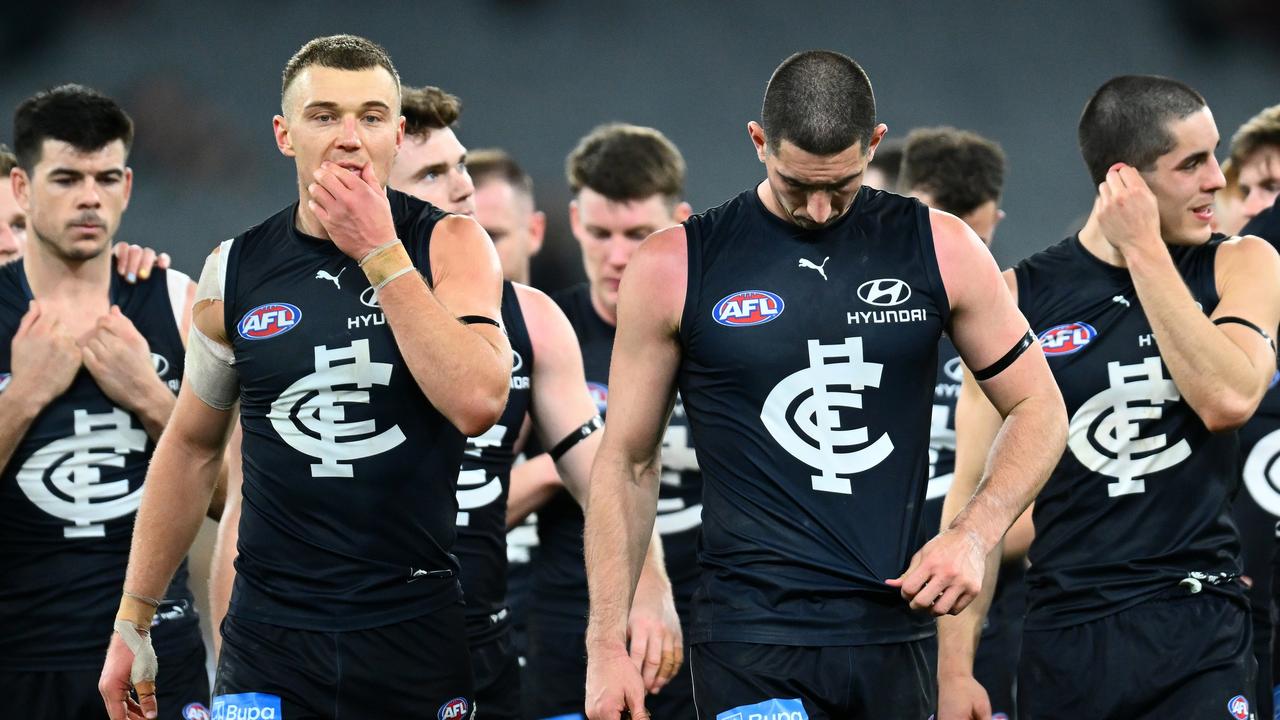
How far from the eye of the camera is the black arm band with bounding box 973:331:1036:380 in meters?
3.50

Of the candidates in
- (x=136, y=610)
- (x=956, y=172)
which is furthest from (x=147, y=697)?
(x=956, y=172)

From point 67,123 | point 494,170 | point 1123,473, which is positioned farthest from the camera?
point 494,170

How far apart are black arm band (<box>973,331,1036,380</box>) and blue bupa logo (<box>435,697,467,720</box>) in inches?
58.7

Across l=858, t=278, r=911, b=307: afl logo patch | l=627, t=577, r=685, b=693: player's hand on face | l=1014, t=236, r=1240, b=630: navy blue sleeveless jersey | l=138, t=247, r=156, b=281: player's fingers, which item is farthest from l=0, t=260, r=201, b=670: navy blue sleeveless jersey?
l=1014, t=236, r=1240, b=630: navy blue sleeveless jersey

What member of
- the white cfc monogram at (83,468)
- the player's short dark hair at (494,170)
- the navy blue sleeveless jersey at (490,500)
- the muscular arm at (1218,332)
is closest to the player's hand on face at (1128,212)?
the muscular arm at (1218,332)

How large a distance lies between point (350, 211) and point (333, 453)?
59 cm

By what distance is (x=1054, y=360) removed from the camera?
14.6 feet

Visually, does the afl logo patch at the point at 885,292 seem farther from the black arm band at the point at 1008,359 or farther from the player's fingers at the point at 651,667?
the player's fingers at the point at 651,667

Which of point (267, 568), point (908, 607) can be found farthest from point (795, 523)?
point (267, 568)

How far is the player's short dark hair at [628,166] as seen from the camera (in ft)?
19.9

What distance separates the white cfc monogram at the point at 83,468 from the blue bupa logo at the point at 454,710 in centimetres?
175

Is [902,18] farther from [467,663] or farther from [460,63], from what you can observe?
[467,663]

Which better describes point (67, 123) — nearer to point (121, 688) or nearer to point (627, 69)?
point (121, 688)

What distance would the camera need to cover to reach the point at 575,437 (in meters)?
4.55
